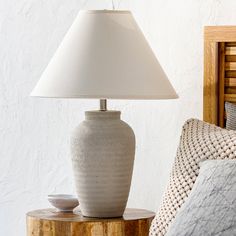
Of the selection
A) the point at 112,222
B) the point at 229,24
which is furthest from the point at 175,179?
the point at 229,24

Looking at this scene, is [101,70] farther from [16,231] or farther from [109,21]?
[16,231]

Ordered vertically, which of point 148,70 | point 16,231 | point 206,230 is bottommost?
point 16,231

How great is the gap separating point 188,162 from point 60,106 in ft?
3.10

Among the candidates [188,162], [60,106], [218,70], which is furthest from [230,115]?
[60,106]

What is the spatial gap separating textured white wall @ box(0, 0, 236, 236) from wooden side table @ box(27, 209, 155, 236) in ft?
1.29

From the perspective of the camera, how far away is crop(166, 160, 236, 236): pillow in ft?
6.23

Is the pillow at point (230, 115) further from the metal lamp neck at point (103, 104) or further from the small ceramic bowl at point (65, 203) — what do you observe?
the small ceramic bowl at point (65, 203)

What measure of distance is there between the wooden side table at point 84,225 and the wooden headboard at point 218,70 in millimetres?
417

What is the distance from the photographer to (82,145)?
2.52 meters

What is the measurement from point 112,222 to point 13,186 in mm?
826

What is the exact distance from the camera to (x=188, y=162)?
2283mm

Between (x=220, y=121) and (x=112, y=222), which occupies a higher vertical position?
(x=220, y=121)

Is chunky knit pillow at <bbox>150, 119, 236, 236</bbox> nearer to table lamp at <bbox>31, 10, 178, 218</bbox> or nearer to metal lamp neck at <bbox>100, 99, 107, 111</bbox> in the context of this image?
table lamp at <bbox>31, 10, 178, 218</bbox>

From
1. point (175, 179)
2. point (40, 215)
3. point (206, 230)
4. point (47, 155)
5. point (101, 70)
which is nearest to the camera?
point (206, 230)
